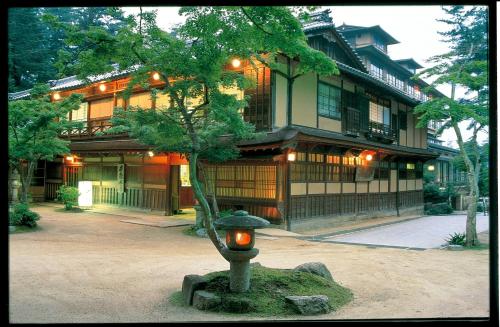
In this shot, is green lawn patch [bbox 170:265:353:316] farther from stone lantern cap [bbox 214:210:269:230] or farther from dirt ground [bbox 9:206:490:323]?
stone lantern cap [bbox 214:210:269:230]

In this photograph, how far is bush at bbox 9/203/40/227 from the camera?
12883 millimetres

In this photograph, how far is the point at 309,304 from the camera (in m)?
5.71

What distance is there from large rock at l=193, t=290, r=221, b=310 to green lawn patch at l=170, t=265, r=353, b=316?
0.22 ft

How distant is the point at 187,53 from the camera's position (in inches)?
263

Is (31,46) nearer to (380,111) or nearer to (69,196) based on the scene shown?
(69,196)

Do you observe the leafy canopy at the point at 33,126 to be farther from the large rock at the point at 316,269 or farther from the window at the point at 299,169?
the large rock at the point at 316,269

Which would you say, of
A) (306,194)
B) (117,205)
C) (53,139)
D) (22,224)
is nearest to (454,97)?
(306,194)

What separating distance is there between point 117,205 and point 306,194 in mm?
9830

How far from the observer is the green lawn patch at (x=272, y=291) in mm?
5730

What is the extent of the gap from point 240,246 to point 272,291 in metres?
0.87

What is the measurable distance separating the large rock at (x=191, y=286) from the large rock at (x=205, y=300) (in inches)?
4.3
